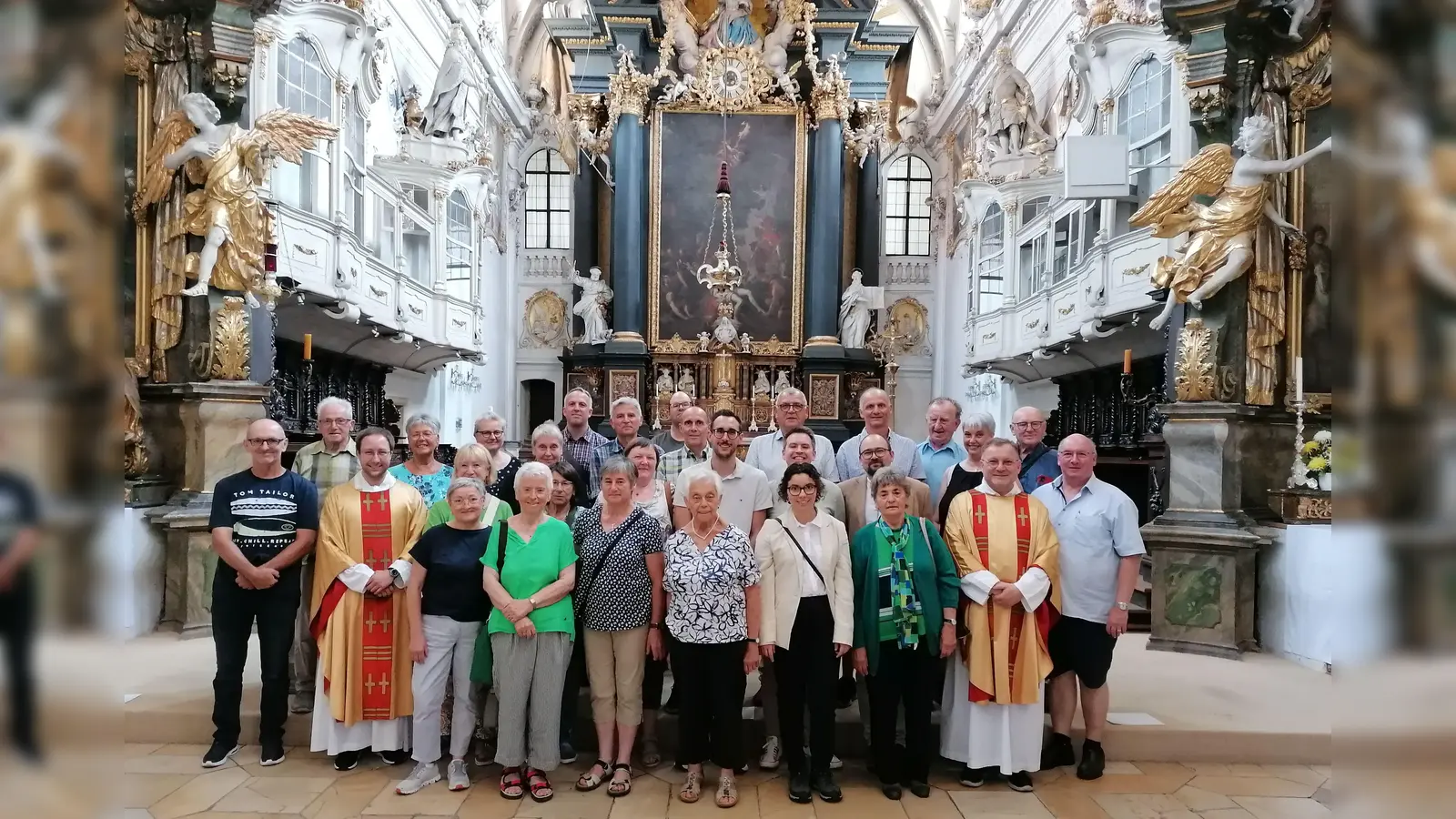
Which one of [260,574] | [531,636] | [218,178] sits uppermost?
[218,178]

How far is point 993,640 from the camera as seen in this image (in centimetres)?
405

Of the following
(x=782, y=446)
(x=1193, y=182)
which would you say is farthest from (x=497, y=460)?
(x=1193, y=182)

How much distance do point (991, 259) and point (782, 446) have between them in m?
10.5

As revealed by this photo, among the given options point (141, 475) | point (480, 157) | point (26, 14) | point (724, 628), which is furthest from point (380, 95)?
point (26, 14)

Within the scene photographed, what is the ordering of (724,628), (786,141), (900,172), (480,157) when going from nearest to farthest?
(724,628)
(480,157)
(786,141)
(900,172)

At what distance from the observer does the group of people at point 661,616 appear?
392 cm

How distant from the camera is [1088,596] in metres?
4.19

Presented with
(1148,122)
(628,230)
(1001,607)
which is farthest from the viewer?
(628,230)

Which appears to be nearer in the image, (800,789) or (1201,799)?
(800,789)

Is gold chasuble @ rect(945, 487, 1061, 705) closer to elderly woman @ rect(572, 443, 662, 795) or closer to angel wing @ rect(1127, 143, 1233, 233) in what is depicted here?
elderly woman @ rect(572, 443, 662, 795)

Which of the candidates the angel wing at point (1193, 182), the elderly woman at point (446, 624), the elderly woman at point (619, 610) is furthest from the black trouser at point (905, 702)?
the angel wing at point (1193, 182)

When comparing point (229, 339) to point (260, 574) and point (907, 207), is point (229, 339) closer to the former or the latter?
point (260, 574)

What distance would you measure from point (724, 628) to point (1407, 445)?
357 cm

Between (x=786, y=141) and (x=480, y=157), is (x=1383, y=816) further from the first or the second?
(x=786, y=141)
